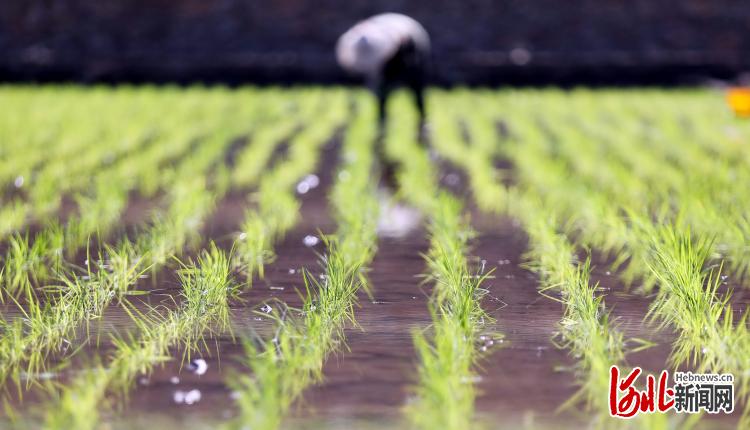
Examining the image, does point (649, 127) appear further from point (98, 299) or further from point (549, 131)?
point (98, 299)

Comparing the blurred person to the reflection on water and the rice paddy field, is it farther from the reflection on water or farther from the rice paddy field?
the reflection on water

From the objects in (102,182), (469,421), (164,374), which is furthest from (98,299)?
(102,182)

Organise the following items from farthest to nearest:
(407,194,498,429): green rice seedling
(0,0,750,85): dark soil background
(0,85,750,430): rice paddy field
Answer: (0,0,750,85): dark soil background → (0,85,750,430): rice paddy field → (407,194,498,429): green rice seedling

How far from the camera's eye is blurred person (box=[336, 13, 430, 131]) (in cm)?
661

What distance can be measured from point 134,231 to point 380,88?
2.89m

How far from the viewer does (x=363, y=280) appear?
3.85 m

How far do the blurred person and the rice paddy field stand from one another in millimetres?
459

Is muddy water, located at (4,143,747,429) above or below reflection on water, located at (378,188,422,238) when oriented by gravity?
below

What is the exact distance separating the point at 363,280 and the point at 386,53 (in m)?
3.11

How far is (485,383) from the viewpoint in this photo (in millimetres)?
2715

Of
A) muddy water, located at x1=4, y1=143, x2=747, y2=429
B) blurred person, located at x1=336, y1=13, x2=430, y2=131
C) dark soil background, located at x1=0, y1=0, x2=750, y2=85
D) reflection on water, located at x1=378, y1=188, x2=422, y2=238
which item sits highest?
dark soil background, located at x1=0, y1=0, x2=750, y2=85
